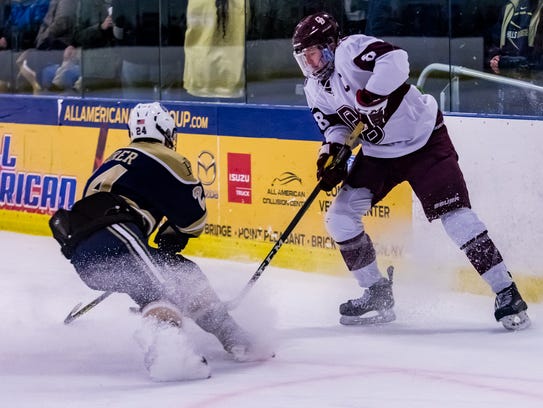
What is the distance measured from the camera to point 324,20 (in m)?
5.33

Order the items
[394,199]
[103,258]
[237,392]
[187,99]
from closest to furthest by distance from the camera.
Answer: [237,392], [103,258], [394,199], [187,99]

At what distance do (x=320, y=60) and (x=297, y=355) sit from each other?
1270 mm

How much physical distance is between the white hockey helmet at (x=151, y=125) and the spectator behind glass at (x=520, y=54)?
186 cm

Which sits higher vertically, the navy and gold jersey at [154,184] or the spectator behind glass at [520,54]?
the spectator behind glass at [520,54]

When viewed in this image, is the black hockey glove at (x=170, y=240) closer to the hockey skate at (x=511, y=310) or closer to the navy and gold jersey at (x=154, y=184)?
the navy and gold jersey at (x=154, y=184)

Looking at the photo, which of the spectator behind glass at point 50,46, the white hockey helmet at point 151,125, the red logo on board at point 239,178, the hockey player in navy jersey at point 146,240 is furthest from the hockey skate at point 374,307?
the spectator behind glass at point 50,46

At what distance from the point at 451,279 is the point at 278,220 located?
1.28 metres

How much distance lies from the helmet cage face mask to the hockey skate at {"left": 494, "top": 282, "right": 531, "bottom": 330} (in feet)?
3.84

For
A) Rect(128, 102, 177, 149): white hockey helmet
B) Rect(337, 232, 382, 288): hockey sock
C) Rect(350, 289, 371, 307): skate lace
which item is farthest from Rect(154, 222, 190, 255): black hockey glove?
Rect(350, 289, 371, 307): skate lace

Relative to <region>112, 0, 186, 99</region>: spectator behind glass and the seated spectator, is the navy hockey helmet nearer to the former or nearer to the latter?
<region>112, 0, 186, 99</region>: spectator behind glass

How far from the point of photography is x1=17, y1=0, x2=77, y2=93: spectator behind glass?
28.7ft

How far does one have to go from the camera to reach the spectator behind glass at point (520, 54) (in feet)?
19.2

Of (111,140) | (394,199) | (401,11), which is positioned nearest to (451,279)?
(394,199)

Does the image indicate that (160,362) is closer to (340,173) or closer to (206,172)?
(340,173)
